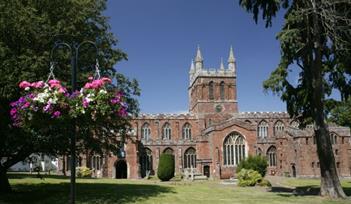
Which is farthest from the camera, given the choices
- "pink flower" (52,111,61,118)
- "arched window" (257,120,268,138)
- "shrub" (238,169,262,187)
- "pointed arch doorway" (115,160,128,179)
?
"arched window" (257,120,268,138)

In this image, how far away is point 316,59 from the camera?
20.9 metres

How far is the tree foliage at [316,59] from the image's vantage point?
1973 centimetres

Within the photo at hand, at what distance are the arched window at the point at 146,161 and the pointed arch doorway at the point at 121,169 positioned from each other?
3.11 metres

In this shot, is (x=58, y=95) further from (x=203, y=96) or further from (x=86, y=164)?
(x=203, y=96)

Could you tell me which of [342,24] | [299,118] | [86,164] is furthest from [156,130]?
[342,24]

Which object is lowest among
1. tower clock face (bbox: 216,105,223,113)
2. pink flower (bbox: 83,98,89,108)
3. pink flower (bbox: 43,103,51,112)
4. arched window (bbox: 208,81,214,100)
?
pink flower (bbox: 43,103,51,112)

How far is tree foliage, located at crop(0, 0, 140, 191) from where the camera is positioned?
1722cm

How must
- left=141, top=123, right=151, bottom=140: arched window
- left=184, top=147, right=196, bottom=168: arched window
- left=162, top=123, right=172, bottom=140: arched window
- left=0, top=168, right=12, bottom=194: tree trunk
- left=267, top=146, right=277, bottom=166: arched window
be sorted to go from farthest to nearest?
left=162, top=123, right=172, bottom=140: arched window < left=141, top=123, right=151, bottom=140: arched window < left=184, top=147, right=196, bottom=168: arched window < left=267, top=146, right=277, bottom=166: arched window < left=0, top=168, right=12, bottom=194: tree trunk

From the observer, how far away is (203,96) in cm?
6612

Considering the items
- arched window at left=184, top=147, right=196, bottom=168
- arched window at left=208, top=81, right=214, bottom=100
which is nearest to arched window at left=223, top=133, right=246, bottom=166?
arched window at left=184, top=147, right=196, bottom=168

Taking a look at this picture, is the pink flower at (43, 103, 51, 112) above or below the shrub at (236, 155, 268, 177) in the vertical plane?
above

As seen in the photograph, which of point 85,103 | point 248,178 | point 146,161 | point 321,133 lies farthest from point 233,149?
point 85,103

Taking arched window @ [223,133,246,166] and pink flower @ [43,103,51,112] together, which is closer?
pink flower @ [43,103,51,112]

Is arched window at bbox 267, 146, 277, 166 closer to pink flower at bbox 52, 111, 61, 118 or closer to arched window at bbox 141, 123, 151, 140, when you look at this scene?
arched window at bbox 141, 123, 151, 140
